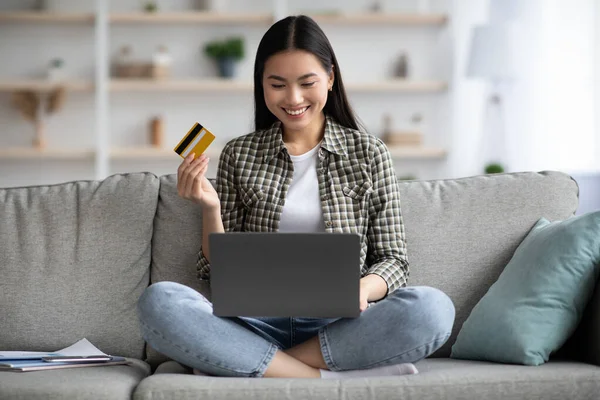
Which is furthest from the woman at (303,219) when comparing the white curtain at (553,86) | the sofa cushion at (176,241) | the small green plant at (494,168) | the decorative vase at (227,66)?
the white curtain at (553,86)

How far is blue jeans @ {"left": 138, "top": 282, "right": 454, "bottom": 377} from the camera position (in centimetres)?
175

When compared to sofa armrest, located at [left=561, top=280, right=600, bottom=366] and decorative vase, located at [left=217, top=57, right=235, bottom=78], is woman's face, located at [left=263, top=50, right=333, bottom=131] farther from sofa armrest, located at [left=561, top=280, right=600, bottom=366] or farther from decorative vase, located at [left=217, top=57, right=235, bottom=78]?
decorative vase, located at [left=217, top=57, right=235, bottom=78]

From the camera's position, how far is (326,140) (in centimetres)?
218

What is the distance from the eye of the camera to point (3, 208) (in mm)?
2279

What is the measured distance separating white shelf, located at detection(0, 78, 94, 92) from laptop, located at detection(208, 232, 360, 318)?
3.67 meters

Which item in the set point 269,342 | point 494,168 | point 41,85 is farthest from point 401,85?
point 269,342

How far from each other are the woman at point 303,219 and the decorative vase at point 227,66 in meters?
2.88

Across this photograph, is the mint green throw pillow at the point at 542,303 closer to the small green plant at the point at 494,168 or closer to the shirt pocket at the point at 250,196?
the shirt pocket at the point at 250,196

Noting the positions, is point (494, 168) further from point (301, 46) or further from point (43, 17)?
point (301, 46)

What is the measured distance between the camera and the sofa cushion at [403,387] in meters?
1.66

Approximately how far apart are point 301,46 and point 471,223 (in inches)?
26.1

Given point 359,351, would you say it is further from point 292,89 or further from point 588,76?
point 588,76

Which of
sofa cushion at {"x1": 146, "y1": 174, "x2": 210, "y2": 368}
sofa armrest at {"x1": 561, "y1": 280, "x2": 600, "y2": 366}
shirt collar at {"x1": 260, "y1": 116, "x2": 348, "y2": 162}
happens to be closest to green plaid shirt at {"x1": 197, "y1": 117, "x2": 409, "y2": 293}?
shirt collar at {"x1": 260, "y1": 116, "x2": 348, "y2": 162}

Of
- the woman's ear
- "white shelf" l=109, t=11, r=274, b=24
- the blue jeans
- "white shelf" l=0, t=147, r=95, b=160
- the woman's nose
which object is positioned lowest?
the blue jeans
